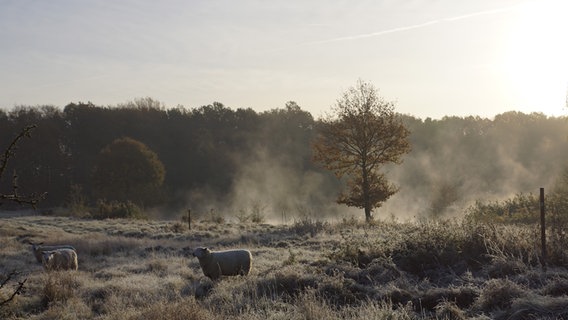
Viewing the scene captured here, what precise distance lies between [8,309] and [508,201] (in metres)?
25.3

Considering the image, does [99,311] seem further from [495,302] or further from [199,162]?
[199,162]

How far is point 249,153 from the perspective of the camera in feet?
226

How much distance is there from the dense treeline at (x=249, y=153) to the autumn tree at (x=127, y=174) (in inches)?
75.3

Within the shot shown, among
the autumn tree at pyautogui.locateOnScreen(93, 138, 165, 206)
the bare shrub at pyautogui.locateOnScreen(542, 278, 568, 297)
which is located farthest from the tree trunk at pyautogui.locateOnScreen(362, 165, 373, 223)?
the autumn tree at pyautogui.locateOnScreen(93, 138, 165, 206)

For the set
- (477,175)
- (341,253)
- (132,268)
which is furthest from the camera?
(477,175)

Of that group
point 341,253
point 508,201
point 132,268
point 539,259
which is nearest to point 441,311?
point 539,259

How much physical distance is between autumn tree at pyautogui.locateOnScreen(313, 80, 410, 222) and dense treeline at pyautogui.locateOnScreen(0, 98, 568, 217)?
60.5ft

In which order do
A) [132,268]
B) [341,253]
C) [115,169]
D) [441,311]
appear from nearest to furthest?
[441,311]
[341,253]
[132,268]
[115,169]

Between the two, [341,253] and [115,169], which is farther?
[115,169]

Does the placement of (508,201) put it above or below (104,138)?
below

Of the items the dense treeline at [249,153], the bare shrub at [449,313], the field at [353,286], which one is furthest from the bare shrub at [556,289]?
the dense treeline at [249,153]

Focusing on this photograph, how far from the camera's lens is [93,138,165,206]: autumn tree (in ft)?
167

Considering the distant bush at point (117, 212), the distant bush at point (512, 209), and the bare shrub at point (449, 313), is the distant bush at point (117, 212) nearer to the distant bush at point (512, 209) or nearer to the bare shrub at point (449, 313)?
the distant bush at point (512, 209)

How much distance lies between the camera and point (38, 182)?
57.1m
